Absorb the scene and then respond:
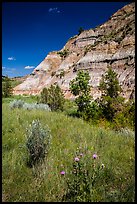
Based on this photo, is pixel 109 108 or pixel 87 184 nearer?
pixel 87 184

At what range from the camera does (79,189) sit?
119 inches

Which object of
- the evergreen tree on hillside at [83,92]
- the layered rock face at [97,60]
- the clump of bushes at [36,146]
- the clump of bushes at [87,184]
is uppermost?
the layered rock face at [97,60]

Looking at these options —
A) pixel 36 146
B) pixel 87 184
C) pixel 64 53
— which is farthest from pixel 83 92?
pixel 64 53

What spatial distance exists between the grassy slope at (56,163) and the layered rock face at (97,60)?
1049 inches

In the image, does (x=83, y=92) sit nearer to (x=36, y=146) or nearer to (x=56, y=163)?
(x=36, y=146)

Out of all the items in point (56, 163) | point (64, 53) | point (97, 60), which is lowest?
point (56, 163)

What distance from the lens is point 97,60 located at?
45781 mm

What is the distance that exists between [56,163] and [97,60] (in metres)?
43.0

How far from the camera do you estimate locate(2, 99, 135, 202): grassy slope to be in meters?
3.29

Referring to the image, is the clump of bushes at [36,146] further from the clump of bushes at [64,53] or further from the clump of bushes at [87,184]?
the clump of bushes at [64,53]

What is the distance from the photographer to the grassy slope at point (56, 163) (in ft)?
10.8

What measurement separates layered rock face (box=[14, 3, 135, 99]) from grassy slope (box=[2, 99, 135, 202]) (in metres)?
26.7

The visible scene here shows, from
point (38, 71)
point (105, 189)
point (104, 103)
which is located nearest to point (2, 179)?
point (105, 189)

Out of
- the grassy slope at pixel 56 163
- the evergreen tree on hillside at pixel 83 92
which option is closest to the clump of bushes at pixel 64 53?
the evergreen tree on hillside at pixel 83 92
